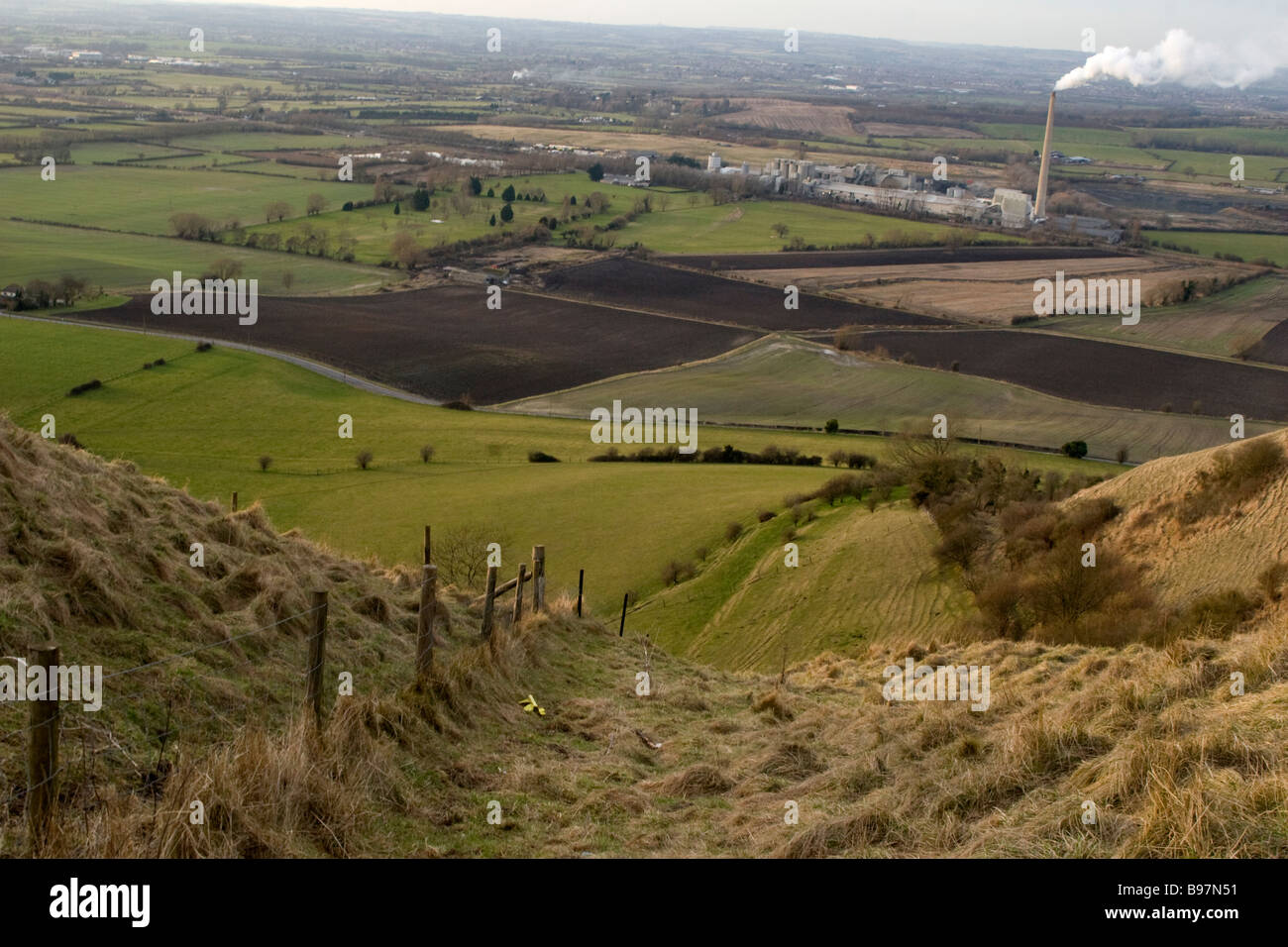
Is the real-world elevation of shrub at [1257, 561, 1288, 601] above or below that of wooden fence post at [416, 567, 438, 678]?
below

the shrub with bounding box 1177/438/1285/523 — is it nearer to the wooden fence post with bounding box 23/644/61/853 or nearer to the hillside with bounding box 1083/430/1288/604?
the hillside with bounding box 1083/430/1288/604

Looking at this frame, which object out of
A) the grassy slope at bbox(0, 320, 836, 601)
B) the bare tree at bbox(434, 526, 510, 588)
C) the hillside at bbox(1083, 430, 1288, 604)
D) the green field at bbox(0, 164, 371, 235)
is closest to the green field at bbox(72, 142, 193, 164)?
the green field at bbox(0, 164, 371, 235)

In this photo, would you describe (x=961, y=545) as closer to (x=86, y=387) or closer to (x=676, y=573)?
(x=676, y=573)

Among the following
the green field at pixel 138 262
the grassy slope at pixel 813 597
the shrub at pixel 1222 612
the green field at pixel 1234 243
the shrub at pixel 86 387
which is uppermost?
the green field at pixel 1234 243

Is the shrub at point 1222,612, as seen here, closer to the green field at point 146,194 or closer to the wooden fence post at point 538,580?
the wooden fence post at point 538,580

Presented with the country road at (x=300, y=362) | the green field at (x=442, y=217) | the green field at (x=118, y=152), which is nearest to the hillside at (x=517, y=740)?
the country road at (x=300, y=362)

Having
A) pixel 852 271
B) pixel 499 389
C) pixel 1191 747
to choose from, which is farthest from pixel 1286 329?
pixel 1191 747
